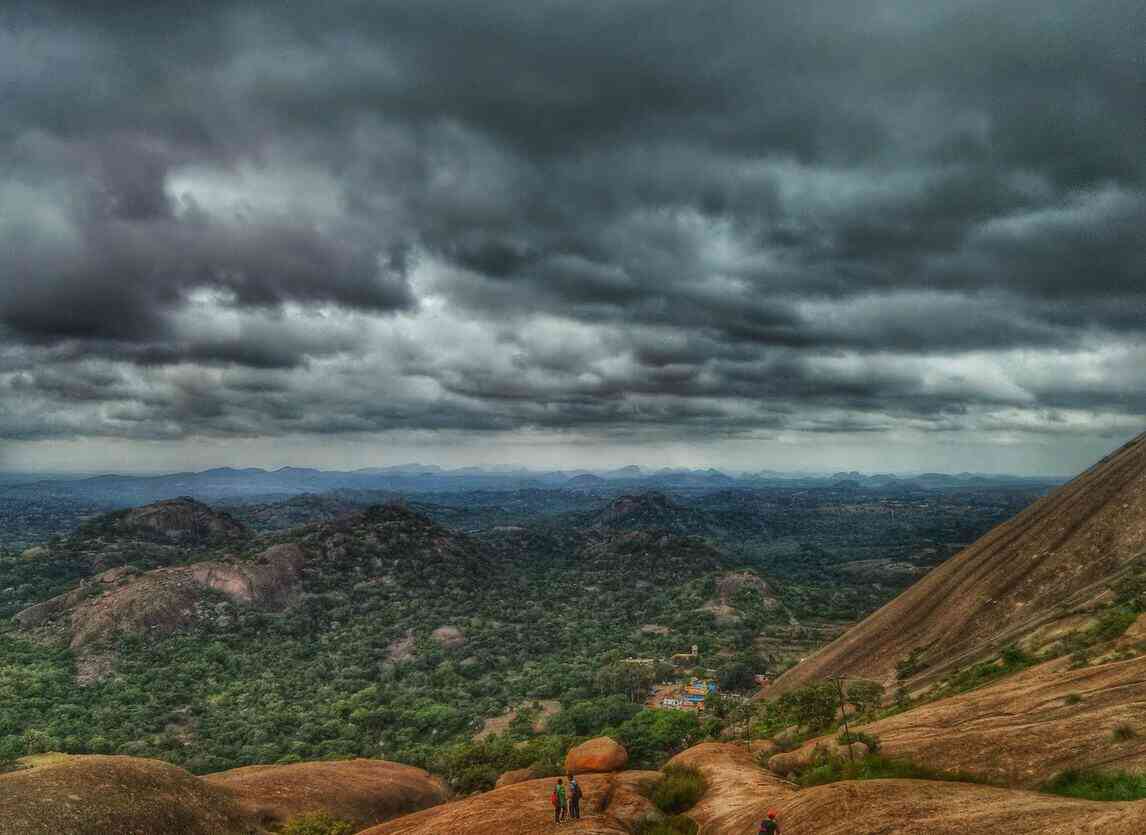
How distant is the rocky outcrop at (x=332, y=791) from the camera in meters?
42.9

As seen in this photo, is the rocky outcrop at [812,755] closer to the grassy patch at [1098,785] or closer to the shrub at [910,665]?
the grassy patch at [1098,785]

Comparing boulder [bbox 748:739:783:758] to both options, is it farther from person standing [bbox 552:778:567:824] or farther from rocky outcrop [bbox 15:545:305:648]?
rocky outcrop [bbox 15:545:305:648]

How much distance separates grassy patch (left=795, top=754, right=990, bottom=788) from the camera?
2755 centimetres

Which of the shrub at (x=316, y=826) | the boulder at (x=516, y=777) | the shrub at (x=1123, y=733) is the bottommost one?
the boulder at (x=516, y=777)

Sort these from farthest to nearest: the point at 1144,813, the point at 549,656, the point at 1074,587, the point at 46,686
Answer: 1. the point at 549,656
2. the point at 46,686
3. the point at 1074,587
4. the point at 1144,813

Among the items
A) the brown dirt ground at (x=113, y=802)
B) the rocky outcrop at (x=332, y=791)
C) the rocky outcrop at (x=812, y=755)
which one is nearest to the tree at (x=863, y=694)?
the rocky outcrop at (x=812, y=755)

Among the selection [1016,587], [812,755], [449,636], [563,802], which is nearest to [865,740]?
[812,755]

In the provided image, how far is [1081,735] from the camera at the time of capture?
26.3 metres

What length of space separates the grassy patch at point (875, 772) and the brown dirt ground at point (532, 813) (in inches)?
394

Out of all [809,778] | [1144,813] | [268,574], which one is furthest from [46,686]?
[1144,813]

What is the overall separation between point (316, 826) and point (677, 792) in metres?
25.2

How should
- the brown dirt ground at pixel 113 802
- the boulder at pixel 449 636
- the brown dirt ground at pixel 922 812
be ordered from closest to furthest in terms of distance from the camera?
the brown dirt ground at pixel 922 812
the brown dirt ground at pixel 113 802
the boulder at pixel 449 636

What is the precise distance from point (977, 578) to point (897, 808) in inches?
2883

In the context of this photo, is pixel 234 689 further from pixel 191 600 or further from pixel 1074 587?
pixel 1074 587
